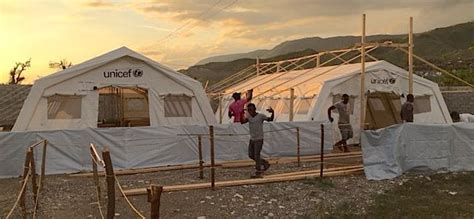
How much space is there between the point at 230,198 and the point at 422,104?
41.8 ft

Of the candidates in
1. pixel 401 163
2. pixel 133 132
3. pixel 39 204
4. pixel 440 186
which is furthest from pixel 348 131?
pixel 39 204

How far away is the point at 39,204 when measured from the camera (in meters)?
10.6

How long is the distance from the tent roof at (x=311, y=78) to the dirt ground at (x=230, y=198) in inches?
296

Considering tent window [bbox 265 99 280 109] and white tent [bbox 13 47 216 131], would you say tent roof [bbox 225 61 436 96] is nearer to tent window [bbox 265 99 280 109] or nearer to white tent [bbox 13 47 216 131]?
tent window [bbox 265 99 280 109]

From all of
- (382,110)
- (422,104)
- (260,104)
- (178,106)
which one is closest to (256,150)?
(178,106)

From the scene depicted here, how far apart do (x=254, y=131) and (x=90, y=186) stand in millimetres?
3851

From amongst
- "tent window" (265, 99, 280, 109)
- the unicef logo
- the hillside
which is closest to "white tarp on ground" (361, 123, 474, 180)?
the unicef logo

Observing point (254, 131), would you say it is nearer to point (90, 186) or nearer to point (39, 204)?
point (90, 186)

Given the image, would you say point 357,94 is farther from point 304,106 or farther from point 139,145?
point 139,145

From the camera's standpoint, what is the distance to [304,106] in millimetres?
20812

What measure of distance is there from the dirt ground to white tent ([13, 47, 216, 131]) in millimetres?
4330

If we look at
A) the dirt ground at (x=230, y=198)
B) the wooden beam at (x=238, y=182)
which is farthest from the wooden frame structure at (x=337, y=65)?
the dirt ground at (x=230, y=198)

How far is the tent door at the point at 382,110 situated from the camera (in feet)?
73.6

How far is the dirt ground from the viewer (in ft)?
33.3
